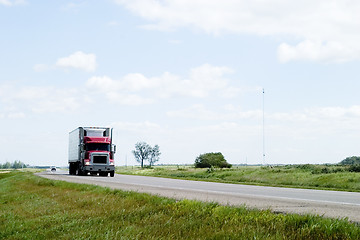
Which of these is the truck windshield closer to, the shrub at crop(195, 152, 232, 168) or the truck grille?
the truck grille

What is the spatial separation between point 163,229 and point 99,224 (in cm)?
178

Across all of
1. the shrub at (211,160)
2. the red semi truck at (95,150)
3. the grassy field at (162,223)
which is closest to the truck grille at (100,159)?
the red semi truck at (95,150)

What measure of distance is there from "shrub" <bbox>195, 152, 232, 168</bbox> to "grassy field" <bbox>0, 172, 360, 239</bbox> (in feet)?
249

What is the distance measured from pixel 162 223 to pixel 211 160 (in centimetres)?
8021

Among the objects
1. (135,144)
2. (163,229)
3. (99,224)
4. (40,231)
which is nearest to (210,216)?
(163,229)

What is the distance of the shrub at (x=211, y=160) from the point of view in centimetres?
8906

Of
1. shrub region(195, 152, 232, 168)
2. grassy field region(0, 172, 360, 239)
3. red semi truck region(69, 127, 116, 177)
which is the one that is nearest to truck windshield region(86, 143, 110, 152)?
red semi truck region(69, 127, 116, 177)

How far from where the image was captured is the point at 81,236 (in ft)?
30.2

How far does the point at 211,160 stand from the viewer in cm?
8962

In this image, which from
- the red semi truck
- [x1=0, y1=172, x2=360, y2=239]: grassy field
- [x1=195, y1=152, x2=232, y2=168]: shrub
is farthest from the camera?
[x1=195, y1=152, x2=232, y2=168]: shrub

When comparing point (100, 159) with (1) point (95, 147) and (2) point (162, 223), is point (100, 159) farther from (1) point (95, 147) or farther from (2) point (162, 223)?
(2) point (162, 223)

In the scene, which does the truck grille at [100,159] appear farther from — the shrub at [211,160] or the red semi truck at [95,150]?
the shrub at [211,160]

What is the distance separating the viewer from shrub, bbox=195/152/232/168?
89.1 meters

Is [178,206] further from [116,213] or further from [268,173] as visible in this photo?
[268,173]
